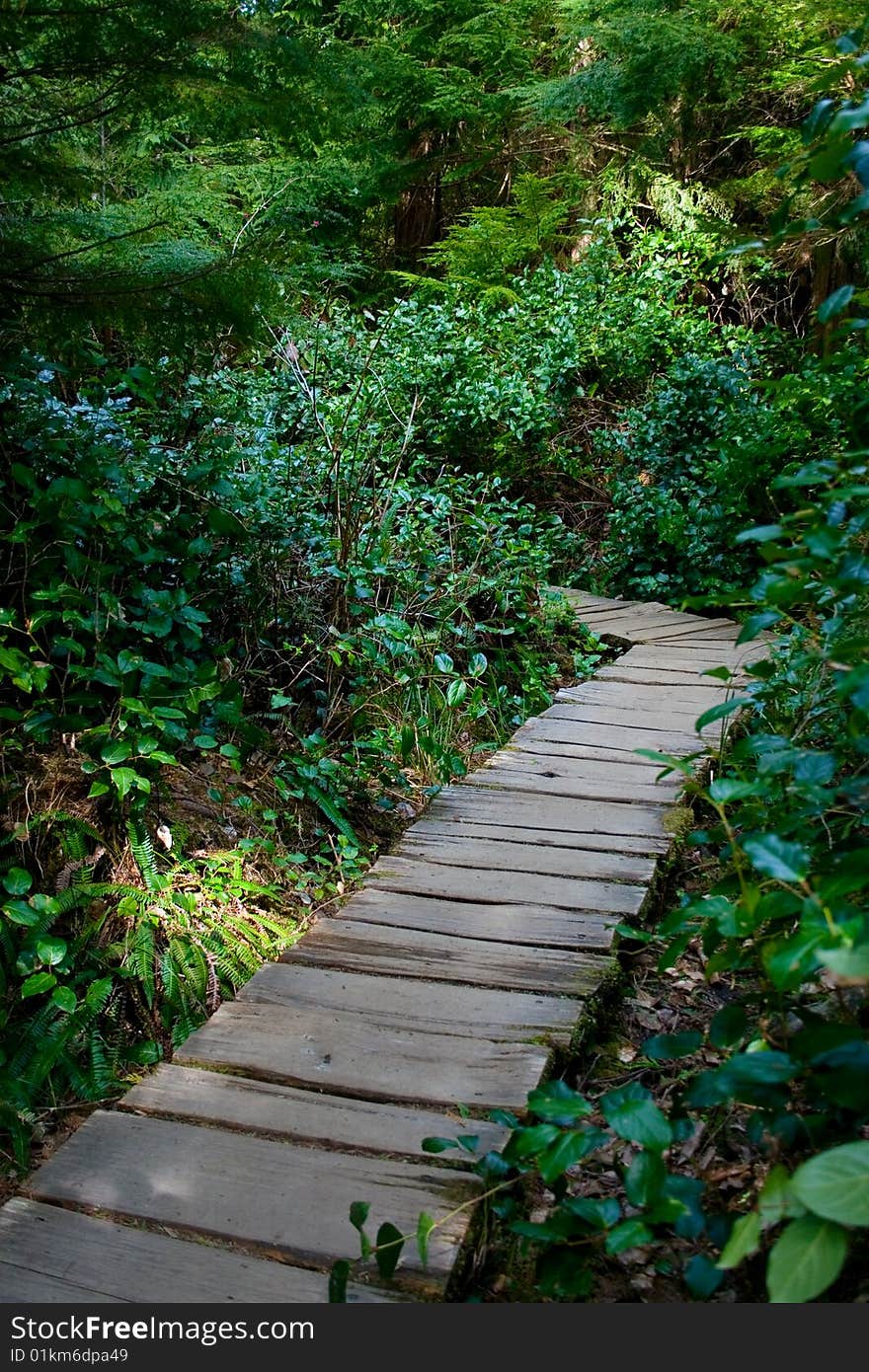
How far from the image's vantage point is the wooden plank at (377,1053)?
7.32 feet

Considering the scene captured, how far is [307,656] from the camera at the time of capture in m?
4.63

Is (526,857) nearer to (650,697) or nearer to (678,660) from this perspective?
(650,697)

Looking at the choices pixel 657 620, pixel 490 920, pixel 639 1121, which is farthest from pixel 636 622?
pixel 639 1121

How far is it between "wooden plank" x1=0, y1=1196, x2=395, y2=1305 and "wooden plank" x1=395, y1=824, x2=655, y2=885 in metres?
1.70

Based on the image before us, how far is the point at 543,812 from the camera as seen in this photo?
383 centimetres

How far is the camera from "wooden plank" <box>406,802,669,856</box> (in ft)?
11.4

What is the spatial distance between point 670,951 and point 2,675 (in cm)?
267

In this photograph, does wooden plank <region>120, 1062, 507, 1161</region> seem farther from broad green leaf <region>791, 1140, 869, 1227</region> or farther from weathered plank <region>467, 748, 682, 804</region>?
weathered plank <region>467, 748, 682, 804</region>

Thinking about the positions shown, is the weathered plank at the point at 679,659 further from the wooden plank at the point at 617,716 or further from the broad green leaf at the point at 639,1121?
the broad green leaf at the point at 639,1121

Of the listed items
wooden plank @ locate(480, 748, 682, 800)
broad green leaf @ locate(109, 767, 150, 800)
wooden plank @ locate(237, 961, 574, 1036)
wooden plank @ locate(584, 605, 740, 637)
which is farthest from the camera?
wooden plank @ locate(584, 605, 740, 637)

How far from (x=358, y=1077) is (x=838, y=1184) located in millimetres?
1463

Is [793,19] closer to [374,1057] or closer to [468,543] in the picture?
[468,543]

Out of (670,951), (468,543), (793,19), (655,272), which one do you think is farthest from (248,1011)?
(793,19)

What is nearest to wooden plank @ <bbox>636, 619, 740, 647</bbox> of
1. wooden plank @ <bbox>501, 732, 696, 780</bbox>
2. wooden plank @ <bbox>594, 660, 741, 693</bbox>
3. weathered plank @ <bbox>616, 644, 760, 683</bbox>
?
weathered plank @ <bbox>616, 644, 760, 683</bbox>
